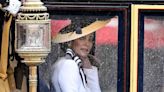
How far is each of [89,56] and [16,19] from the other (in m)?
0.56

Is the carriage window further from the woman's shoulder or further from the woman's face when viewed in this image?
the woman's shoulder

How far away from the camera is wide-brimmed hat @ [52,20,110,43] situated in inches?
218

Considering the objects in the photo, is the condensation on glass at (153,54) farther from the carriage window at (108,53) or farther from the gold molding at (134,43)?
the carriage window at (108,53)

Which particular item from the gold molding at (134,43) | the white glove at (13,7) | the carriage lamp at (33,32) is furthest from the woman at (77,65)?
the white glove at (13,7)

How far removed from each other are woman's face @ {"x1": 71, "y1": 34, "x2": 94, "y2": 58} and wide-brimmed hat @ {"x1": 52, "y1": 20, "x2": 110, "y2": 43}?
0.03m

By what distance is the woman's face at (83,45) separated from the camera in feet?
18.2

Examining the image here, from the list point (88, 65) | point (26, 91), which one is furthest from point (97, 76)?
point (26, 91)

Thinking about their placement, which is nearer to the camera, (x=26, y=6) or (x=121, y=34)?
(x=26, y=6)

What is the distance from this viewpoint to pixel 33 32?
5.21 m

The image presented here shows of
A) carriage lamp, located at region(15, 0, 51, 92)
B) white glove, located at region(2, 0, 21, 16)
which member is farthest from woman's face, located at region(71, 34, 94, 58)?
white glove, located at region(2, 0, 21, 16)

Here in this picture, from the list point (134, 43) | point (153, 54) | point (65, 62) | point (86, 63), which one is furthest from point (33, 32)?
point (153, 54)

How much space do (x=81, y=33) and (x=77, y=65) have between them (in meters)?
0.18

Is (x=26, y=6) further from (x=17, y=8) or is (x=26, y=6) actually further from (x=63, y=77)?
(x=63, y=77)

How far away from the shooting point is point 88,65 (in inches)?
222
